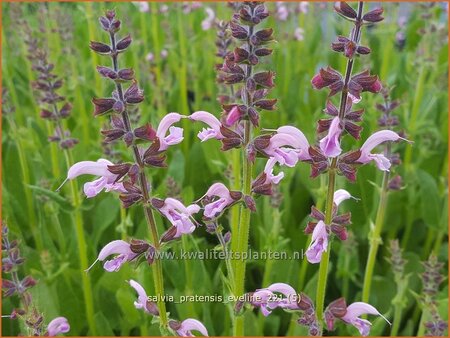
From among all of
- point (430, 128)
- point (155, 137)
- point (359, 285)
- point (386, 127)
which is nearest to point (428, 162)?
point (430, 128)

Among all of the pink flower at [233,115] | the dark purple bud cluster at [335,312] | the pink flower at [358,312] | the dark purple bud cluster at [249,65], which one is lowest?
the pink flower at [358,312]

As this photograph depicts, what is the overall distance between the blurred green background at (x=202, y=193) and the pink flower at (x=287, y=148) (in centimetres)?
61

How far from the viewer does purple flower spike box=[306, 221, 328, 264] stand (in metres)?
1.45

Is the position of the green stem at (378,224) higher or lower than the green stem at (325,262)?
lower

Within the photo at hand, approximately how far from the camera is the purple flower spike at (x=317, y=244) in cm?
145

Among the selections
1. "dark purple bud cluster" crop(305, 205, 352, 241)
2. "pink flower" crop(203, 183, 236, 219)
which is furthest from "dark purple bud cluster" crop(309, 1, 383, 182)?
"pink flower" crop(203, 183, 236, 219)

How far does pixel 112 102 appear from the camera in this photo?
1.40 metres

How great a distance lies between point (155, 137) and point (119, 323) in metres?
1.39

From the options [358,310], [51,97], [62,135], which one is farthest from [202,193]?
[358,310]

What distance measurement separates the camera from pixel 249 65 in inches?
56.0

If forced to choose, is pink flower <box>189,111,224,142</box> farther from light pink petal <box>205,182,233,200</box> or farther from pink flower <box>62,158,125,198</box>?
pink flower <box>62,158,125,198</box>

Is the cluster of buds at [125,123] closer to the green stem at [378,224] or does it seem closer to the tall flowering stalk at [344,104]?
the tall flowering stalk at [344,104]

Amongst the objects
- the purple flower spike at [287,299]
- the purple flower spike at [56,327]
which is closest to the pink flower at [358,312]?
the purple flower spike at [287,299]

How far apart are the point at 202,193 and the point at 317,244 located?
1.85m
